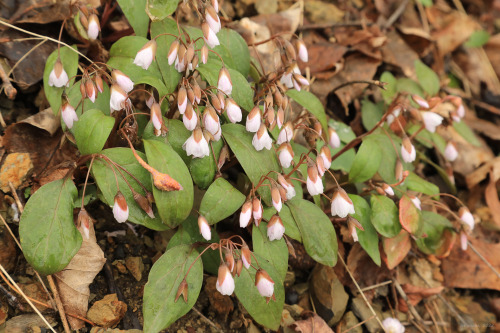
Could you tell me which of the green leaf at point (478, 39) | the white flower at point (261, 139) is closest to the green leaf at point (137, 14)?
→ the white flower at point (261, 139)

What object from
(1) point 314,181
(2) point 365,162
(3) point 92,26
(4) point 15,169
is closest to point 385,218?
(2) point 365,162

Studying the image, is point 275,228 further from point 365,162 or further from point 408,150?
point 408,150

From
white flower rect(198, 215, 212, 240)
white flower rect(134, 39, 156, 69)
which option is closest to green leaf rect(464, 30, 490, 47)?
white flower rect(134, 39, 156, 69)

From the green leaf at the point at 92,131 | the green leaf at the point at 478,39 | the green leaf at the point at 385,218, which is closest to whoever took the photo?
the green leaf at the point at 92,131

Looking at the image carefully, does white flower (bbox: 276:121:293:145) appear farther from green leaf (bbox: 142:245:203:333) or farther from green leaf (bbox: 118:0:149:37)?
green leaf (bbox: 118:0:149:37)

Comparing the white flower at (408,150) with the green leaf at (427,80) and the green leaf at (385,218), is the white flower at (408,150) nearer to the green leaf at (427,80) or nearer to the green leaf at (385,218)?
the green leaf at (385,218)

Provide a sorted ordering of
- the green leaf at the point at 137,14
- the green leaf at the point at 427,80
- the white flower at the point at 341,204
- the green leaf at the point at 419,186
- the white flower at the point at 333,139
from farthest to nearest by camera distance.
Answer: the green leaf at the point at 427,80, the green leaf at the point at 419,186, the white flower at the point at 333,139, the green leaf at the point at 137,14, the white flower at the point at 341,204

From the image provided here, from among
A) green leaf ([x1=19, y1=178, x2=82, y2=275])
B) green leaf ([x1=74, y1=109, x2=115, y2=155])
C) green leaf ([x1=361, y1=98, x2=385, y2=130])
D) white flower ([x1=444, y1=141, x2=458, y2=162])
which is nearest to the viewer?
green leaf ([x1=19, y1=178, x2=82, y2=275])

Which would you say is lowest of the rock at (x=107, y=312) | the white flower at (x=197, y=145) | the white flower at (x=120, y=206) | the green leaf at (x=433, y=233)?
the green leaf at (x=433, y=233)
